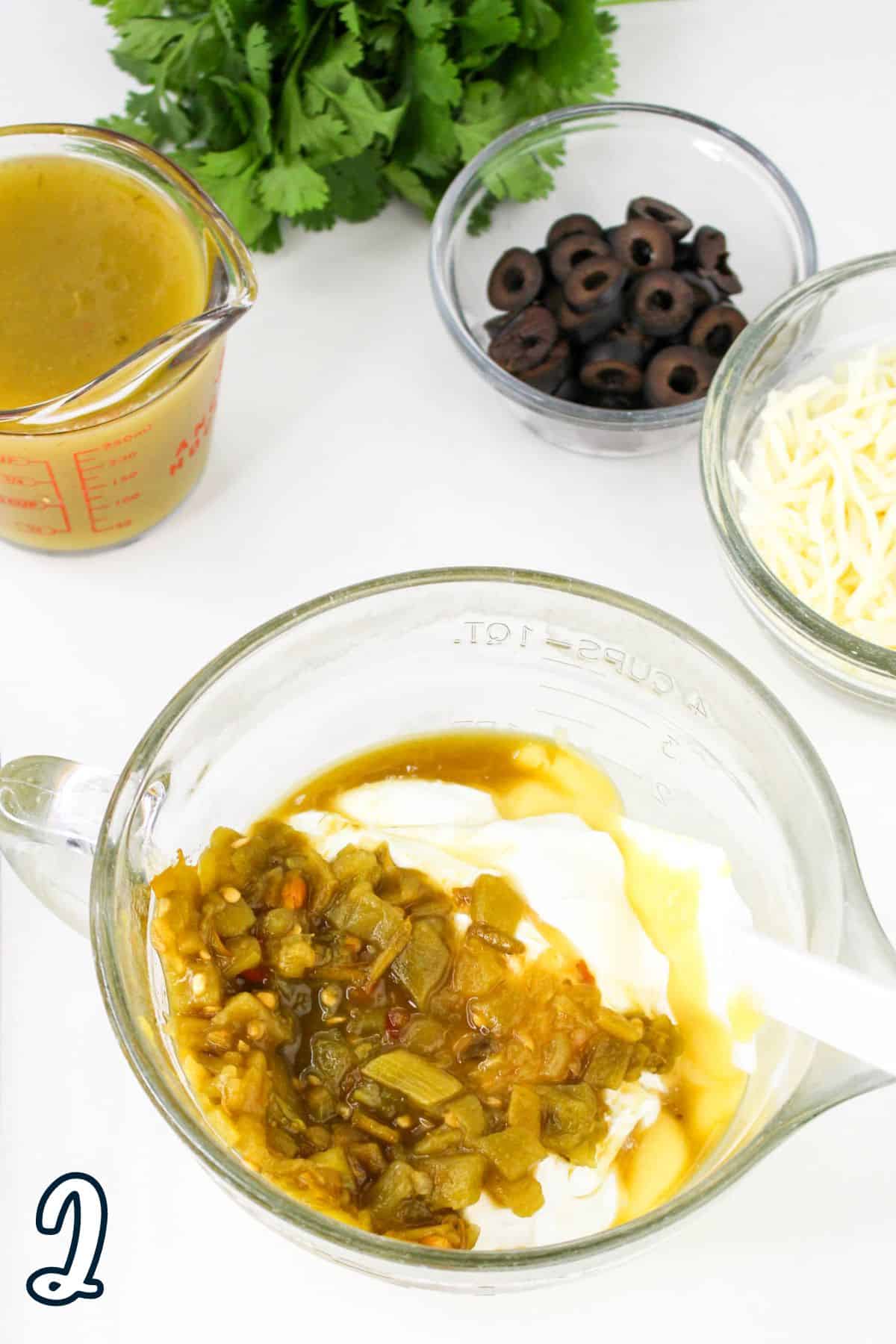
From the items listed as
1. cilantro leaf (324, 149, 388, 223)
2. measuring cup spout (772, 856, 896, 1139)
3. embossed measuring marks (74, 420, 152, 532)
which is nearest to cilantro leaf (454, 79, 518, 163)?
cilantro leaf (324, 149, 388, 223)

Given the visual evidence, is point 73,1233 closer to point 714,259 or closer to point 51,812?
point 51,812

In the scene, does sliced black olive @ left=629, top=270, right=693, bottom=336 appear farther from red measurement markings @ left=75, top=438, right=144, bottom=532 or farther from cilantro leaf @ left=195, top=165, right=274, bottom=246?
red measurement markings @ left=75, top=438, right=144, bottom=532

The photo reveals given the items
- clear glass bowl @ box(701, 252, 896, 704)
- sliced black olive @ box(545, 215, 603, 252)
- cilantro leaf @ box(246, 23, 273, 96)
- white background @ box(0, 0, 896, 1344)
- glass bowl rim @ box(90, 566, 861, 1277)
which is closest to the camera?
glass bowl rim @ box(90, 566, 861, 1277)

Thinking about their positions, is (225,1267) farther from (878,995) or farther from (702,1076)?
(878,995)

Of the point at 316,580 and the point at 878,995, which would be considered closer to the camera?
the point at 878,995

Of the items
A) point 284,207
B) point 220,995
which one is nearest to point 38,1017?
point 220,995

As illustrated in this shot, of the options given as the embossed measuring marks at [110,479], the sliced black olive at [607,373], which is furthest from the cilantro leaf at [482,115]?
the embossed measuring marks at [110,479]

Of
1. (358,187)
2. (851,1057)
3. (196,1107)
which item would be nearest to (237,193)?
(358,187)
